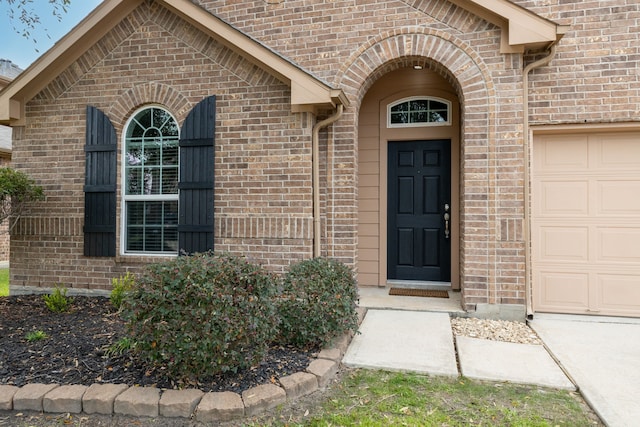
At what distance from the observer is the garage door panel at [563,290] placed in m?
4.98

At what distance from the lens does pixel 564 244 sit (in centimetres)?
503

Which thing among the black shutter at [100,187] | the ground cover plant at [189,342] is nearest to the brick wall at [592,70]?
the ground cover plant at [189,342]

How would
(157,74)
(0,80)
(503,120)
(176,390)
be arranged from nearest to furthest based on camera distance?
(176,390) → (503,120) → (157,74) → (0,80)

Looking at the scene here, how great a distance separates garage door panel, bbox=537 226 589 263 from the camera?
4.98m

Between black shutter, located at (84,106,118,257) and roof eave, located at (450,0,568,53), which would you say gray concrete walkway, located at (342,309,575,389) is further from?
black shutter, located at (84,106,118,257)

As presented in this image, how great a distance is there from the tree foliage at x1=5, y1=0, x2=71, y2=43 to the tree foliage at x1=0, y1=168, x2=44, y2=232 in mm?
2102

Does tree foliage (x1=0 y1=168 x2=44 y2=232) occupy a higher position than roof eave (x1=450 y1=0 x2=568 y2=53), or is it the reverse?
roof eave (x1=450 y1=0 x2=568 y2=53)

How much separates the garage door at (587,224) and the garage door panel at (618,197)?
1 centimetres

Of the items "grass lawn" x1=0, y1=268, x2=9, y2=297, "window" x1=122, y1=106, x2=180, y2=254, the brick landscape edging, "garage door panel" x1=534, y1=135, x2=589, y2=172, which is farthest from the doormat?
"grass lawn" x1=0, y1=268, x2=9, y2=297

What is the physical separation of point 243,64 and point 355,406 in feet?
14.5

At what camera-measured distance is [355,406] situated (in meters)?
2.74

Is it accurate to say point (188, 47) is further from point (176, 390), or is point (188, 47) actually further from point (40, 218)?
point (176, 390)

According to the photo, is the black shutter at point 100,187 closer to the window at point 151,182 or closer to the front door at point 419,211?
the window at point 151,182

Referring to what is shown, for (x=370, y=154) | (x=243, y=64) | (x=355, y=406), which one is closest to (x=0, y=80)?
(x=243, y=64)
